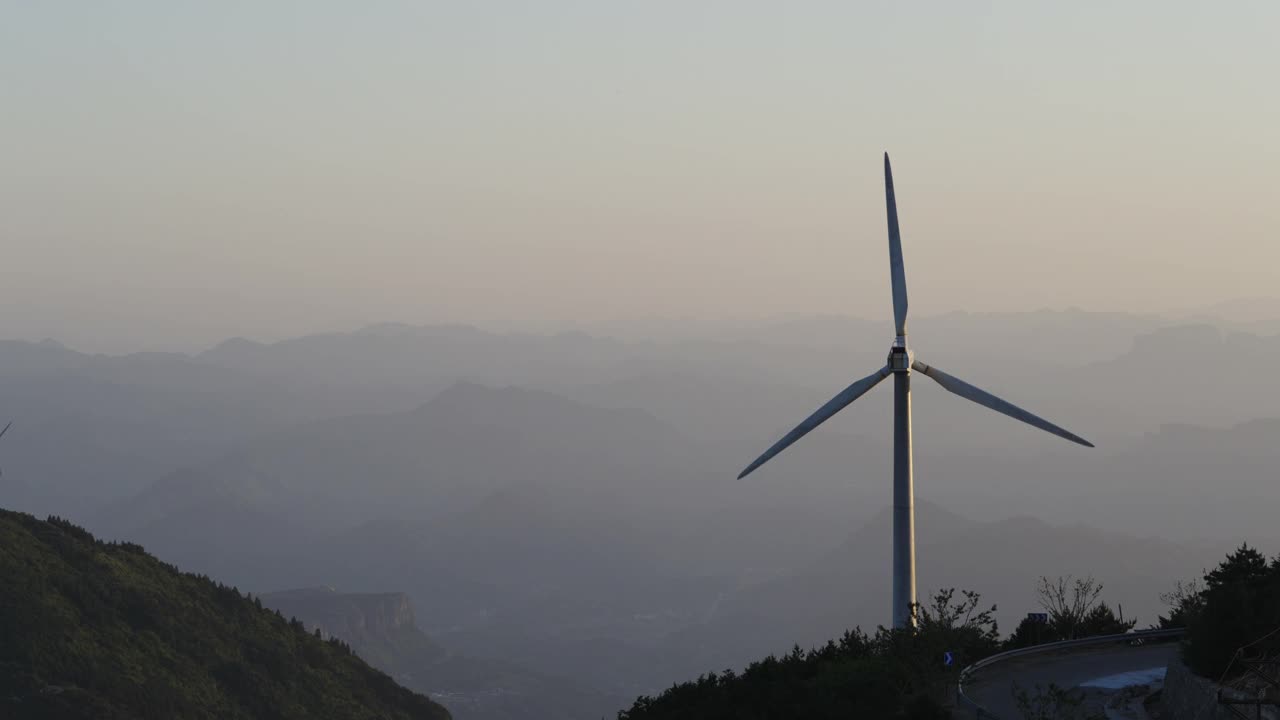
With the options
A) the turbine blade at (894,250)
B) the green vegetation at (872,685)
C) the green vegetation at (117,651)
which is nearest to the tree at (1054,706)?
the green vegetation at (872,685)

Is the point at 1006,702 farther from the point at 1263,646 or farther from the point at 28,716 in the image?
the point at 28,716

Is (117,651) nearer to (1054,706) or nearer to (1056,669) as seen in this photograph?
(1056,669)

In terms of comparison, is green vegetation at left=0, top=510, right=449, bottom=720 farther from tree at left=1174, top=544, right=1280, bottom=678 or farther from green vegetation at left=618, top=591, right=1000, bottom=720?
tree at left=1174, top=544, right=1280, bottom=678

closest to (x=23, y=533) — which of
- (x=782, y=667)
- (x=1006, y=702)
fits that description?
(x=782, y=667)

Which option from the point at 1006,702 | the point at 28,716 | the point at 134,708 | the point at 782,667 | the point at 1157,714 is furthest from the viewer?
the point at 134,708

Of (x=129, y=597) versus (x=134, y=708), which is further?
(x=129, y=597)
